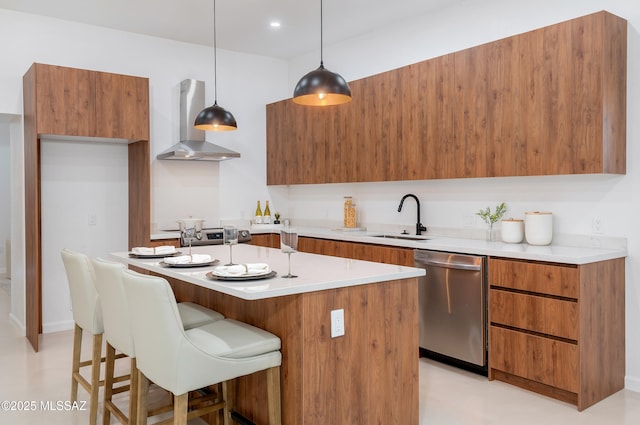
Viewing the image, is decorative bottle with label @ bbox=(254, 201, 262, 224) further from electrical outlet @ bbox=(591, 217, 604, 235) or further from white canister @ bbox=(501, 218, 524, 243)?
electrical outlet @ bbox=(591, 217, 604, 235)

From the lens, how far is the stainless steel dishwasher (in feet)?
11.4

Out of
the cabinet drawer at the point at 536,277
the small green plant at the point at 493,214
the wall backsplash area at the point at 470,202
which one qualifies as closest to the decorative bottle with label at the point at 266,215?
the wall backsplash area at the point at 470,202

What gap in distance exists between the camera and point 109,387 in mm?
2660

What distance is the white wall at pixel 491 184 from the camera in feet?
10.9

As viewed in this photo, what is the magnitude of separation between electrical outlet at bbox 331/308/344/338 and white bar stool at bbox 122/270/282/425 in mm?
253

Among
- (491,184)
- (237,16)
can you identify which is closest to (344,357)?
(491,184)

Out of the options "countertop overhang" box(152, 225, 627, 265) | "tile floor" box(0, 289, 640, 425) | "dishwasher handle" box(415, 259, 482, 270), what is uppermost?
"countertop overhang" box(152, 225, 627, 265)

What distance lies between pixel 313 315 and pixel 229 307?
796 millimetres

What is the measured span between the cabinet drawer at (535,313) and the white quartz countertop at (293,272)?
1037mm

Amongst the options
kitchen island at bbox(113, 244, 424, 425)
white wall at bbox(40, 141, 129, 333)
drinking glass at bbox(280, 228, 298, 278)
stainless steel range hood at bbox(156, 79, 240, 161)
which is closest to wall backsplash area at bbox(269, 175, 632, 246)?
stainless steel range hood at bbox(156, 79, 240, 161)

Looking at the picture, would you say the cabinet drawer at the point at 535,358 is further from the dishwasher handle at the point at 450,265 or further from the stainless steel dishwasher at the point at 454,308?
the dishwasher handle at the point at 450,265

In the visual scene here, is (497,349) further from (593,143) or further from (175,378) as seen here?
(175,378)

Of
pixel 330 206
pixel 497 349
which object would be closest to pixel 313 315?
pixel 497 349

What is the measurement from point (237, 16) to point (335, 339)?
3.56 m
